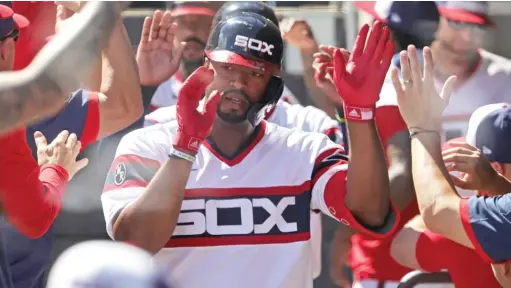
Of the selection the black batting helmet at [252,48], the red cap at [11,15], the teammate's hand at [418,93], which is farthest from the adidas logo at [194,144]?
the red cap at [11,15]

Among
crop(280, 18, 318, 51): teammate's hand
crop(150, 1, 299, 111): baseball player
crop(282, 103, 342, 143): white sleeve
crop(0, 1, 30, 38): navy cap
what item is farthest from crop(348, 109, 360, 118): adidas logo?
crop(280, 18, 318, 51): teammate's hand

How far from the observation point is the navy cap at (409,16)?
5.34 meters

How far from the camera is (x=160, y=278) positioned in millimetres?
2525

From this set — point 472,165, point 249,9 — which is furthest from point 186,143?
point 249,9

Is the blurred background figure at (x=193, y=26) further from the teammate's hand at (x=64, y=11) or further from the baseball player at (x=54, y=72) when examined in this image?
the baseball player at (x=54, y=72)

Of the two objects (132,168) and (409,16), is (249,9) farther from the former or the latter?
(132,168)

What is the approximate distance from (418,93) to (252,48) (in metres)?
0.56

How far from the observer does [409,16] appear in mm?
5348

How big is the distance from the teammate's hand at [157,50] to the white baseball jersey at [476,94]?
1.32 meters

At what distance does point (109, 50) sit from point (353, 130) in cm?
125

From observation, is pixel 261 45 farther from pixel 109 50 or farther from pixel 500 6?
pixel 500 6

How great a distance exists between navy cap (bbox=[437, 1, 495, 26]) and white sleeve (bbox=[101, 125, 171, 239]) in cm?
216

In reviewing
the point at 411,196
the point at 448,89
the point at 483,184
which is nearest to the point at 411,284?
the point at 411,196

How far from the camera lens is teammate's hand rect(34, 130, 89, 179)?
4219mm
